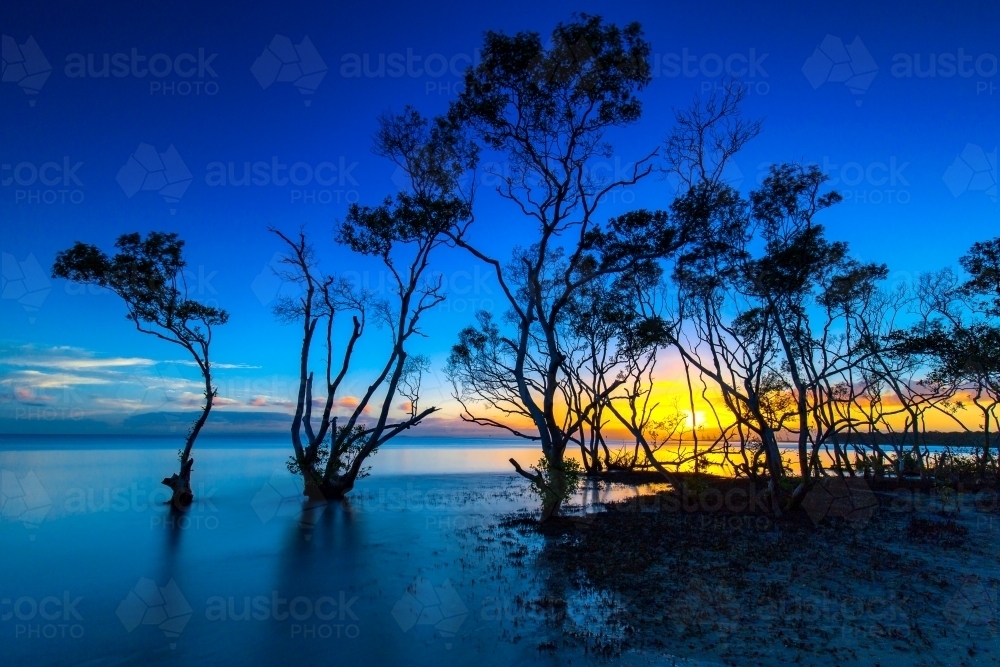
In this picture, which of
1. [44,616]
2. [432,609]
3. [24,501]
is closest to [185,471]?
[24,501]

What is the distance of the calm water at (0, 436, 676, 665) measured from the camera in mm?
7465

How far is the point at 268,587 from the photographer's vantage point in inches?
424

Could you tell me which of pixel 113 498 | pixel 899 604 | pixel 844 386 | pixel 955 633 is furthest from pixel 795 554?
pixel 113 498

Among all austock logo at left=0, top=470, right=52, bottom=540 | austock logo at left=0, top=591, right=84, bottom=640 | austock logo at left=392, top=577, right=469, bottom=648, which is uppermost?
austock logo at left=392, top=577, right=469, bottom=648

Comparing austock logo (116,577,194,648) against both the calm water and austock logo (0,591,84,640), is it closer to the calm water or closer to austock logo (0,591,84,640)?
the calm water

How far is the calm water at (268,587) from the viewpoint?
746 cm

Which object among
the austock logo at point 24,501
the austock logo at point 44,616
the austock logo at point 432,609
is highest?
the austock logo at point 432,609

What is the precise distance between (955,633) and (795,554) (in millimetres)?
4373

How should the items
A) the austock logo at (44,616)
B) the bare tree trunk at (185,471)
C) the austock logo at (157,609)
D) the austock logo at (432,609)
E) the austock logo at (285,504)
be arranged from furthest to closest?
1. the bare tree trunk at (185,471)
2. the austock logo at (285,504)
3. the austock logo at (157,609)
4. the austock logo at (44,616)
5. the austock logo at (432,609)

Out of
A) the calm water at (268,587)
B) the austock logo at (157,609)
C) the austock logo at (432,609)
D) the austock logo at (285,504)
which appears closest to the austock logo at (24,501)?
the calm water at (268,587)

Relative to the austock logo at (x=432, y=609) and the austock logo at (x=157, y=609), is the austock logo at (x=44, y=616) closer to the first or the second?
the austock logo at (x=157, y=609)

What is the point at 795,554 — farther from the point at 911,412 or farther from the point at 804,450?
Answer: the point at 911,412

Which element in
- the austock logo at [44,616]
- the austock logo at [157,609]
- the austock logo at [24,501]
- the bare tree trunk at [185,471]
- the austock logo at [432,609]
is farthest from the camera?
the bare tree trunk at [185,471]

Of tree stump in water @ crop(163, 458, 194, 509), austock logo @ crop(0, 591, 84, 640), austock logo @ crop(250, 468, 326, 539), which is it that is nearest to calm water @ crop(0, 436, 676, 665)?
austock logo @ crop(0, 591, 84, 640)
